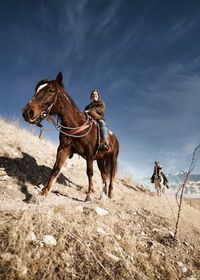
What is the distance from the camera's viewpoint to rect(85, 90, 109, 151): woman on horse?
283 inches

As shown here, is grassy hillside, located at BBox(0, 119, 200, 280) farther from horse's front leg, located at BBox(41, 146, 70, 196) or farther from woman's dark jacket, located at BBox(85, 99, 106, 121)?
woman's dark jacket, located at BBox(85, 99, 106, 121)

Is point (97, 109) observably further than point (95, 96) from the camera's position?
No

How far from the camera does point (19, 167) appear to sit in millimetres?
7203

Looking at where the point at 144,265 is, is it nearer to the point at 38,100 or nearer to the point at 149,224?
the point at 149,224

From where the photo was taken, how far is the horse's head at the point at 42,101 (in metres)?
5.12

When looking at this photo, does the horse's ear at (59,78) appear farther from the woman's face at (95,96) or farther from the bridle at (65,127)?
the woman's face at (95,96)

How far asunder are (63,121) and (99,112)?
1983 mm

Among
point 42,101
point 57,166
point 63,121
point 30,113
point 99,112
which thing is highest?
point 99,112

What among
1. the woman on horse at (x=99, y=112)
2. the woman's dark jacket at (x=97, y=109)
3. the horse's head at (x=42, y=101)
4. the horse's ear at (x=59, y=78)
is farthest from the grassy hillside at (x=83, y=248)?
the woman's dark jacket at (x=97, y=109)

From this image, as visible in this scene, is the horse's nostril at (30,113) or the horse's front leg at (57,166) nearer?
the horse's nostril at (30,113)

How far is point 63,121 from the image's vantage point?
6152 millimetres

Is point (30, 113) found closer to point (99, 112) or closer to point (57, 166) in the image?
point (57, 166)

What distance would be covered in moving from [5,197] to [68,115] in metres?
2.71

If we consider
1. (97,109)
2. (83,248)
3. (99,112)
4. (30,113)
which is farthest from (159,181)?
(83,248)
